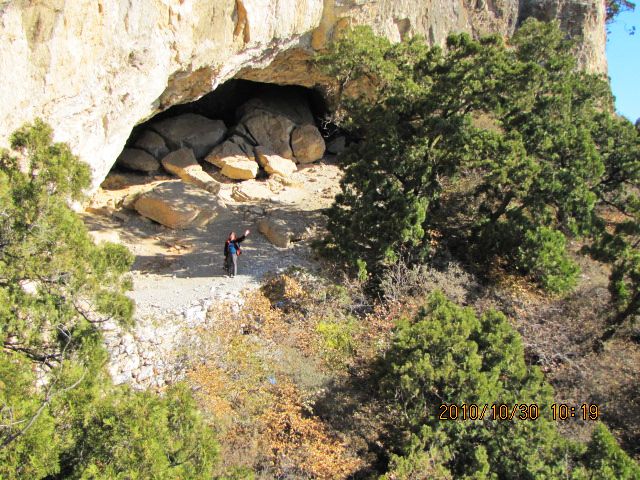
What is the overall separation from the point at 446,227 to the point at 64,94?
9.69m

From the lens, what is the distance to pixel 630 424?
1036cm

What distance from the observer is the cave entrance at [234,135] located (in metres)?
17.8

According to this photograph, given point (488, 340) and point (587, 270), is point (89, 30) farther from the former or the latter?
point (587, 270)

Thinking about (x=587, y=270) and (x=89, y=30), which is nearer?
(x=89, y=30)

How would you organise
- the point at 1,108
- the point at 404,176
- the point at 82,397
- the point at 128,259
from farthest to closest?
the point at 404,176, the point at 1,108, the point at 128,259, the point at 82,397

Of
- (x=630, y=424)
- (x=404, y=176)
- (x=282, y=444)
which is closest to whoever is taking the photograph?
(x=282, y=444)

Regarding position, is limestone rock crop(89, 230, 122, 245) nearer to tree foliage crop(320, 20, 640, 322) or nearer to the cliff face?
the cliff face

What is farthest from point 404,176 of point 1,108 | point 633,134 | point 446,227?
point 1,108

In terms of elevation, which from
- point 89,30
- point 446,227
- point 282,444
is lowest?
point 282,444

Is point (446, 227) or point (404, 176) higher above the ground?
point (404, 176)

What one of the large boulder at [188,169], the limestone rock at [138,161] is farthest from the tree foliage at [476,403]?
the limestone rock at [138,161]

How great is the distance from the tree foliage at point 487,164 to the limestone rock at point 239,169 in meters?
4.70

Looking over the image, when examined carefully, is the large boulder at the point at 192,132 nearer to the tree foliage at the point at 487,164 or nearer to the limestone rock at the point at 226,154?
the limestone rock at the point at 226,154
